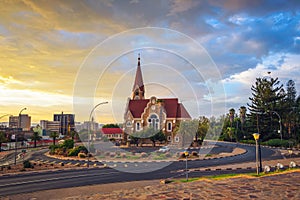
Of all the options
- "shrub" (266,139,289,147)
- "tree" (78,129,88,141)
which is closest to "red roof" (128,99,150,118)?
"tree" (78,129,88,141)

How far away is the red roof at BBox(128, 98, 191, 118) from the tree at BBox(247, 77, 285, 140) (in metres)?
18.2

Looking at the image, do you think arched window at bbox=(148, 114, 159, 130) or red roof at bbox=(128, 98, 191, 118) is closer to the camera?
red roof at bbox=(128, 98, 191, 118)

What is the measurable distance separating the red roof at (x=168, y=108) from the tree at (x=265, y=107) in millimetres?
18173

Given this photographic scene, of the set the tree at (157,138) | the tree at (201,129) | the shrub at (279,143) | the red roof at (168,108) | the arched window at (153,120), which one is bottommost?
the shrub at (279,143)

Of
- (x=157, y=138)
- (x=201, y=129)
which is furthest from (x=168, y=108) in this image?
(x=201, y=129)

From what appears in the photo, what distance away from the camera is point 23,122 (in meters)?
163

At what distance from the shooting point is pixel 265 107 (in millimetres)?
67188

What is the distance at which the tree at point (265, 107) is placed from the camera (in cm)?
6675

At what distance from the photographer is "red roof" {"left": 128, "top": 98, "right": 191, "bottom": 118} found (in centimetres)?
7600

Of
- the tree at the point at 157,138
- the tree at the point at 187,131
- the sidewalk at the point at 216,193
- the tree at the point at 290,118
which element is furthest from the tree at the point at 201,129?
the sidewalk at the point at 216,193

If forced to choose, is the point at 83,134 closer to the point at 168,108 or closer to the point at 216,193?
the point at 168,108

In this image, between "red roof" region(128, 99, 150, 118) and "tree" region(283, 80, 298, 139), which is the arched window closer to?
"red roof" region(128, 99, 150, 118)

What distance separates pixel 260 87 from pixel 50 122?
16595 centimetres

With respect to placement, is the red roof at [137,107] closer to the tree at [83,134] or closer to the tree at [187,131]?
the tree at [83,134]
